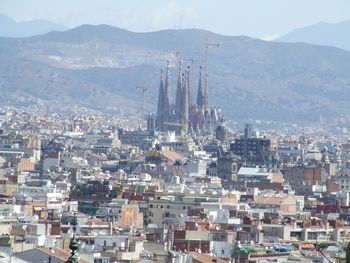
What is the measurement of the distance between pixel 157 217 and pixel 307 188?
Answer: 33.8 metres

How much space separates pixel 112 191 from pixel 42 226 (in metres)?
25.2

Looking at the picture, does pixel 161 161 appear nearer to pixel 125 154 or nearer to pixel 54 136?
pixel 125 154

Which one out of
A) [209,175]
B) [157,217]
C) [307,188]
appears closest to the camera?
[157,217]

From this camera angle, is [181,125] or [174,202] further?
[181,125]

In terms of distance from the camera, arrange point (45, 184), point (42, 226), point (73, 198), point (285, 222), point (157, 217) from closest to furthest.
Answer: point (42, 226)
point (285, 222)
point (157, 217)
point (73, 198)
point (45, 184)

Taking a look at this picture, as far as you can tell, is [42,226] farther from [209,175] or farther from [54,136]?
[54,136]

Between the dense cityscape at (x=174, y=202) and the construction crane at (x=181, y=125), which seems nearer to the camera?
the dense cityscape at (x=174, y=202)

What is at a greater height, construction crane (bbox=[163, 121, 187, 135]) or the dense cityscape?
construction crane (bbox=[163, 121, 187, 135])

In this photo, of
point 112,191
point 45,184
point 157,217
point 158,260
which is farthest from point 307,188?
point 158,260

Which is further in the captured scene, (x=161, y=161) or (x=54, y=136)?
(x=54, y=136)

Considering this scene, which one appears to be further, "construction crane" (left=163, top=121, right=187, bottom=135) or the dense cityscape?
"construction crane" (left=163, top=121, right=187, bottom=135)

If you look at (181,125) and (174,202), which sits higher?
(181,125)

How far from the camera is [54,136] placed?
17400cm

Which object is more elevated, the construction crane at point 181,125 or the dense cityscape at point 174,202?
the construction crane at point 181,125
